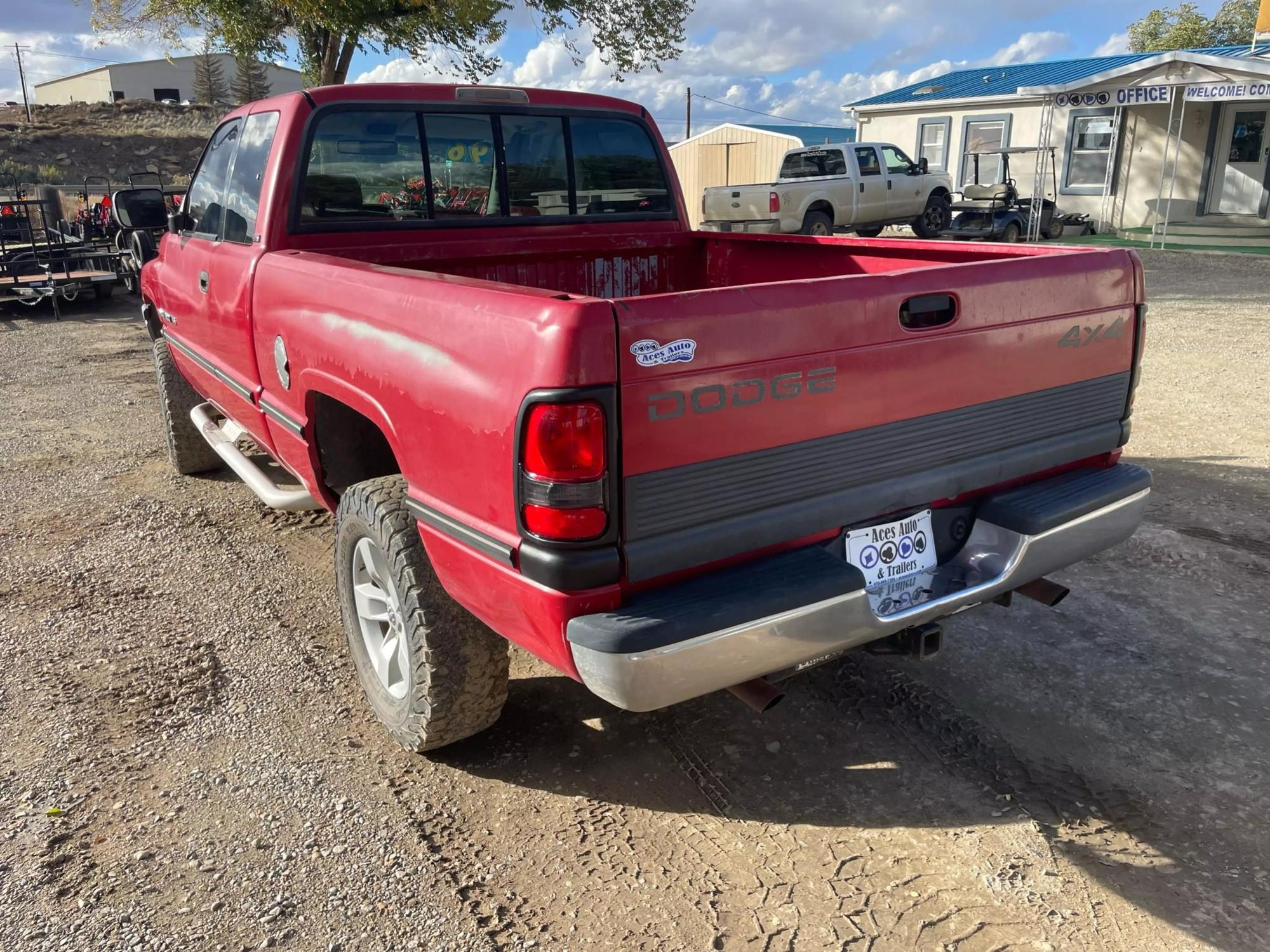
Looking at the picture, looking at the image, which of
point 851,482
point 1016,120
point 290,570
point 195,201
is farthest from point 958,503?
point 1016,120

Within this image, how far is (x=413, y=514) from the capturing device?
8.87 feet

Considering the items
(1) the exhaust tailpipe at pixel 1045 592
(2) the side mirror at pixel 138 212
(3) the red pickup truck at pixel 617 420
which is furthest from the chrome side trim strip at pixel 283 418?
(1) the exhaust tailpipe at pixel 1045 592

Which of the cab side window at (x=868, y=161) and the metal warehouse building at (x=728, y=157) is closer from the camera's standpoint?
the cab side window at (x=868, y=161)

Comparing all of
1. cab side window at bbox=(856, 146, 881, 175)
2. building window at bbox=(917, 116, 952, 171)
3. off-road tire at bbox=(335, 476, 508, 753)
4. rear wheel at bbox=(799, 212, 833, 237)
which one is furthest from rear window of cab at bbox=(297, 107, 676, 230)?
building window at bbox=(917, 116, 952, 171)

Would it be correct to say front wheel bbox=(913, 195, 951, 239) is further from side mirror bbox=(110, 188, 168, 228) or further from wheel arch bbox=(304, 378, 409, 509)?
wheel arch bbox=(304, 378, 409, 509)

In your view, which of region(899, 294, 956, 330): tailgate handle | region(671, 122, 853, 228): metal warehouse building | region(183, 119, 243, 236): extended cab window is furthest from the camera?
region(671, 122, 853, 228): metal warehouse building

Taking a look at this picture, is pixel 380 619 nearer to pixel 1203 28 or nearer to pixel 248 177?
pixel 248 177

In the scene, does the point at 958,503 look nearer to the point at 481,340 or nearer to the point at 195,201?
the point at 481,340

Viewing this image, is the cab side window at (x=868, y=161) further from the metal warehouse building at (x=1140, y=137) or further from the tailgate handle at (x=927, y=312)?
the tailgate handle at (x=927, y=312)

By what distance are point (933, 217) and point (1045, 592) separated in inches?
735

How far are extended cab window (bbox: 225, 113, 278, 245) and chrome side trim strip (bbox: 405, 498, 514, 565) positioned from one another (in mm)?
1775

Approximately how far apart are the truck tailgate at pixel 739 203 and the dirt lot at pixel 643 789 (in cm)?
1396

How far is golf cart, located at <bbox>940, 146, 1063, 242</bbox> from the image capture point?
18.5 metres

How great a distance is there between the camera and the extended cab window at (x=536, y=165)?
421 centimetres
